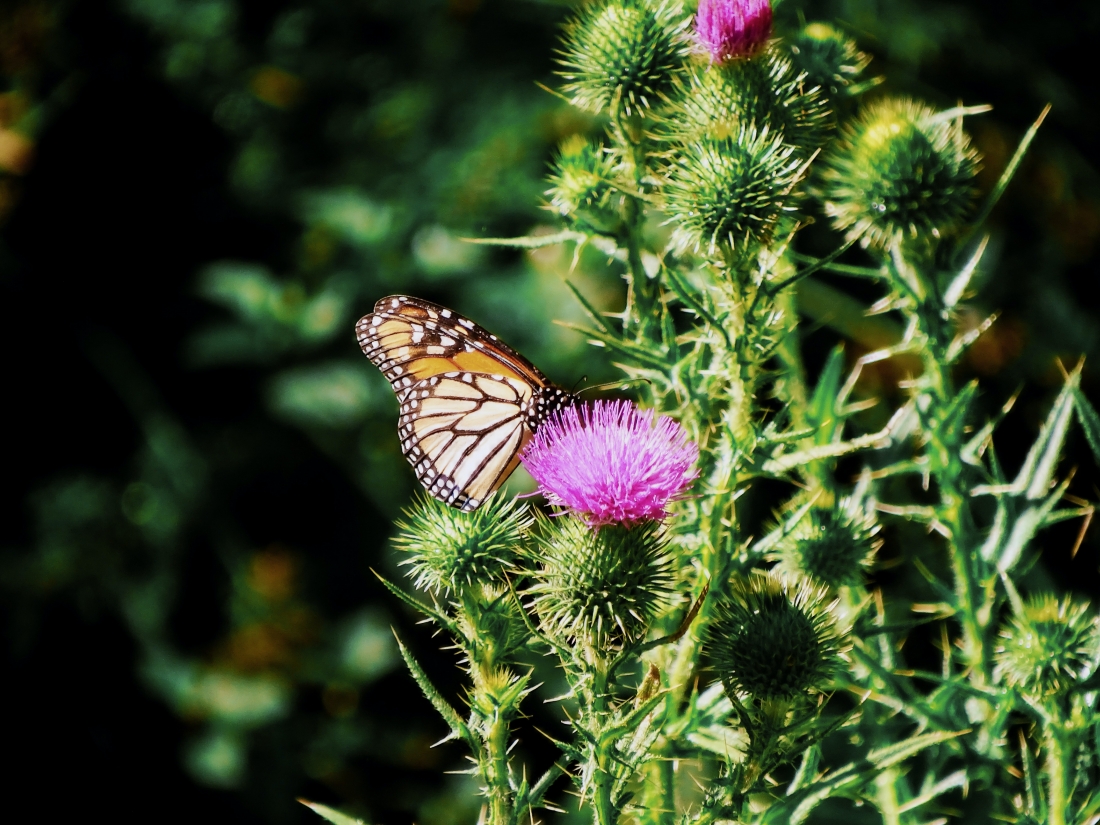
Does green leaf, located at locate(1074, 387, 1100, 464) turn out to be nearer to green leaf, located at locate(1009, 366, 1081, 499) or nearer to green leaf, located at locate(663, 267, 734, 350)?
green leaf, located at locate(1009, 366, 1081, 499)

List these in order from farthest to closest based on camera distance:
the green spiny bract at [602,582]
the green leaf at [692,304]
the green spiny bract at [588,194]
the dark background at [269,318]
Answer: the dark background at [269,318] → the green spiny bract at [588,194] → the green spiny bract at [602,582] → the green leaf at [692,304]

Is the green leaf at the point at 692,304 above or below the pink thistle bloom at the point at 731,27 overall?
below

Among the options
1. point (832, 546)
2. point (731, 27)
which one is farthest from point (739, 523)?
point (731, 27)

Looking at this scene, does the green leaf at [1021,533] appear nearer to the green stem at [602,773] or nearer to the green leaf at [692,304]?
the green leaf at [692,304]

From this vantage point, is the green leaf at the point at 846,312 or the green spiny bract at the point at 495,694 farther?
the green leaf at the point at 846,312

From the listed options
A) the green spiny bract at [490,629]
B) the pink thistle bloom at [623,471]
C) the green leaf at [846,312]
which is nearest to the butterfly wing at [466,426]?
the pink thistle bloom at [623,471]

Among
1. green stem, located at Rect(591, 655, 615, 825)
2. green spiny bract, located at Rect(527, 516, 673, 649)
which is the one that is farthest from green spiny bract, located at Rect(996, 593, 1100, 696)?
green stem, located at Rect(591, 655, 615, 825)

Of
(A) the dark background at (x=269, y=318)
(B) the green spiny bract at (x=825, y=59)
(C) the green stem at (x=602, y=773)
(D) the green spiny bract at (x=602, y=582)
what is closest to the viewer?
(C) the green stem at (x=602, y=773)
